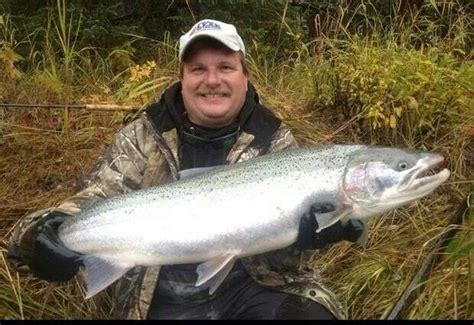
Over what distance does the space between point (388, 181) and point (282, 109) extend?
247 centimetres

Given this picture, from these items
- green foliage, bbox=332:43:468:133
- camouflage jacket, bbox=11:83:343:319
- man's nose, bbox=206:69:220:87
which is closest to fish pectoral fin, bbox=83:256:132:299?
camouflage jacket, bbox=11:83:343:319

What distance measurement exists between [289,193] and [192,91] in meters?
0.80

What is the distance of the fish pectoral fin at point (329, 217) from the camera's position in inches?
103

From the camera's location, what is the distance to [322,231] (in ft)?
8.91

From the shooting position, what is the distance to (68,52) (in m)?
5.72

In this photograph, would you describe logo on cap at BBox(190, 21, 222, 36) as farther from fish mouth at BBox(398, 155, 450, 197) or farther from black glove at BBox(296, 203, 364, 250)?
fish mouth at BBox(398, 155, 450, 197)

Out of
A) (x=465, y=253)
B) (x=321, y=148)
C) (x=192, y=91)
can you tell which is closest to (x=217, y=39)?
(x=192, y=91)

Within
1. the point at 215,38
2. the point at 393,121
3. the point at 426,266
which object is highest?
the point at 215,38

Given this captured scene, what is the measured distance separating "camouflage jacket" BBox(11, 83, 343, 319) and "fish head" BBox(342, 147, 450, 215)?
458 millimetres

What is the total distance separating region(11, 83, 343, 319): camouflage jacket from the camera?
9.80 feet

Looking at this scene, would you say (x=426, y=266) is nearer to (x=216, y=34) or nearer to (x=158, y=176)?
(x=158, y=176)

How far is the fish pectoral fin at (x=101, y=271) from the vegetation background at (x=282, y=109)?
80 centimetres

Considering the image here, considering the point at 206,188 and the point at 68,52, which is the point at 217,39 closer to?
the point at 206,188

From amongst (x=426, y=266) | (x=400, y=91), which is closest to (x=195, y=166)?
(x=426, y=266)
